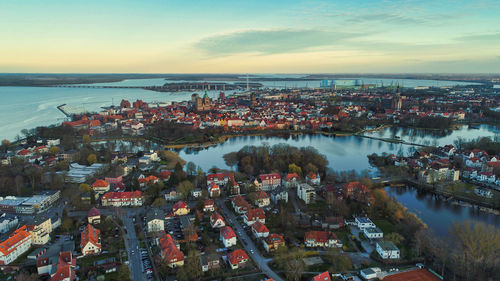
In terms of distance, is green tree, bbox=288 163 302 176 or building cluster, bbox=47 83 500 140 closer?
green tree, bbox=288 163 302 176

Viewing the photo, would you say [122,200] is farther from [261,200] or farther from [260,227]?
[260,227]

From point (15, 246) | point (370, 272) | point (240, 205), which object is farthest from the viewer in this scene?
point (240, 205)

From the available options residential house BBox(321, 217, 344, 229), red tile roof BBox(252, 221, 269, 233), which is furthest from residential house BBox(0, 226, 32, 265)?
residential house BBox(321, 217, 344, 229)

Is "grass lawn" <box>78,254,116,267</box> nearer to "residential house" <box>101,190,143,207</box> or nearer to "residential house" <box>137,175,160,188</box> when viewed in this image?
"residential house" <box>101,190,143,207</box>

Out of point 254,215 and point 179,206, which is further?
point 179,206

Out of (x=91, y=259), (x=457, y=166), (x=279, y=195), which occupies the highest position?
(x=457, y=166)

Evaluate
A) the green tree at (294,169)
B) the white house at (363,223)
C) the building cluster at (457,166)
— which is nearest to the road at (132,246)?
the white house at (363,223)

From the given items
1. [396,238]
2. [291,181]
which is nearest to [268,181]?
[291,181]
